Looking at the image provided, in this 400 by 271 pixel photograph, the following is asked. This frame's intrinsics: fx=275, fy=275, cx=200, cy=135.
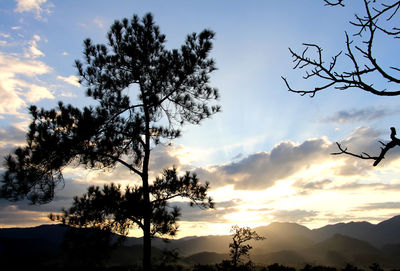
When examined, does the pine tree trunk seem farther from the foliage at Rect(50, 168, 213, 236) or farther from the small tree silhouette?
the small tree silhouette

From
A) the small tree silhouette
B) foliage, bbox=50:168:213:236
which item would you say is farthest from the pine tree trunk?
the small tree silhouette

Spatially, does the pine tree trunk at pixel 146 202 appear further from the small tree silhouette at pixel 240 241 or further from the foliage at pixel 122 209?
the small tree silhouette at pixel 240 241

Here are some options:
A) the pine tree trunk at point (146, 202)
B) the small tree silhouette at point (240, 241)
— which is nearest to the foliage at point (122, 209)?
the pine tree trunk at point (146, 202)

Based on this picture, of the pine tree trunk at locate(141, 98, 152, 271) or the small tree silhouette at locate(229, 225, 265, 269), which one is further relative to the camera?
the small tree silhouette at locate(229, 225, 265, 269)

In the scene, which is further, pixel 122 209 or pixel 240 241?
pixel 240 241

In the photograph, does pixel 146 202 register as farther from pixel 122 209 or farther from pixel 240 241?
pixel 240 241

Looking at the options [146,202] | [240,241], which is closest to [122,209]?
[146,202]

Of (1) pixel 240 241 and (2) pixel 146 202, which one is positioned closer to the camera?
(2) pixel 146 202

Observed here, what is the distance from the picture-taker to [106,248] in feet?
31.5

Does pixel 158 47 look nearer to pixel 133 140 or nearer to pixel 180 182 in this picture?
pixel 133 140

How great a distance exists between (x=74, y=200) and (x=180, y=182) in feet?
12.8

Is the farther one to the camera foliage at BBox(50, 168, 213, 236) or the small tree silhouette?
the small tree silhouette

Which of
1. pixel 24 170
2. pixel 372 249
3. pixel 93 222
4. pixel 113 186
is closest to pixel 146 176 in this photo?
pixel 113 186

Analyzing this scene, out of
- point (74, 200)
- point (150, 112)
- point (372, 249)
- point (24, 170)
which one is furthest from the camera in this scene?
point (372, 249)
